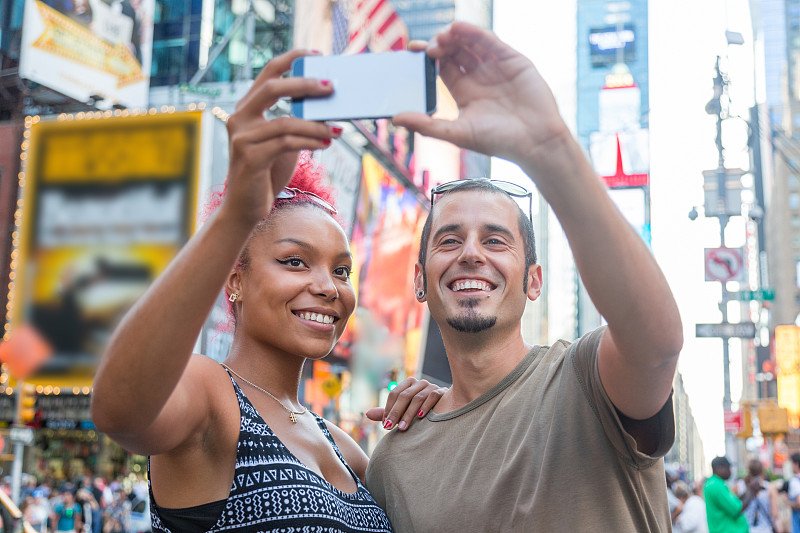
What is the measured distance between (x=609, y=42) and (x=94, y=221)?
82.9 m

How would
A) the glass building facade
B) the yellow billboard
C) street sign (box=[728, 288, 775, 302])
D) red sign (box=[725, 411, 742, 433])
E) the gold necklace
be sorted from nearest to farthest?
1. the gold necklace
2. street sign (box=[728, 288, 775, 302])
3. red sign (box=[725, 411, 742, 433])
4. the yellow billboard
5. the glass building facade

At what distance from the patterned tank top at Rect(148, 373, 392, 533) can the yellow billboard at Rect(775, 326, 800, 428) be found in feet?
114

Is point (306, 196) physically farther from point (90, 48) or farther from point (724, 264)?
point (90, 48)

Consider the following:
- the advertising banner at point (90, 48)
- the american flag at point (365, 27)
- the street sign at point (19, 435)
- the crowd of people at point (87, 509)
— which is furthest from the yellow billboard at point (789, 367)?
the street sign at point (19, 435)

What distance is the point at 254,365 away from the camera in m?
3.43

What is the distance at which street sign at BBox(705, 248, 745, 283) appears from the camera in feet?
64.2

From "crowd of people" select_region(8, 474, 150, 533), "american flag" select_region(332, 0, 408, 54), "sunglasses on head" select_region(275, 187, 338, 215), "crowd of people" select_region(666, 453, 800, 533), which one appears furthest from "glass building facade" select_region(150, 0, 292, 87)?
"sunglasses on head" select_region(275, 187, 338, 215)

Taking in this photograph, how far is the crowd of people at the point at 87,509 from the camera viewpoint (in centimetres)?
1426

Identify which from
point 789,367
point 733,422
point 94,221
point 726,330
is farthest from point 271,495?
point 789,367

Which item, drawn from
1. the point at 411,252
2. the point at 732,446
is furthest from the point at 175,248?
the point at 732,446

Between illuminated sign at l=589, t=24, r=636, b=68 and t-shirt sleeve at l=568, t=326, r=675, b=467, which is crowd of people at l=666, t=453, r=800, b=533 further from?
illuminated sign at l=589, t=24, r=636, b=68

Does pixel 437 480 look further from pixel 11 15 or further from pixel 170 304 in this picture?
pixel 11 15

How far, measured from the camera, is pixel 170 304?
79.9 inches

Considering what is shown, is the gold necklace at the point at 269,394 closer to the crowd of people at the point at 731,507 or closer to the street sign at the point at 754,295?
the crowd of people at the point at 731,507
